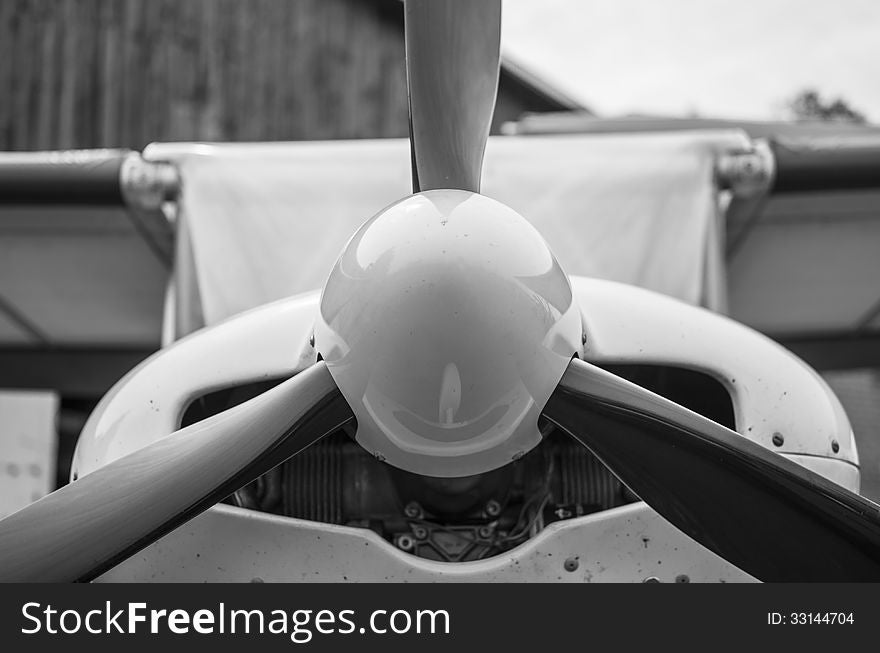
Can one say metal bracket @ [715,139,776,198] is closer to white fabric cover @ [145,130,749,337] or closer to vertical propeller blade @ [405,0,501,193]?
white fabric cover @ [145,130,749,337]

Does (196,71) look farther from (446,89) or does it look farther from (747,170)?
(446,89)

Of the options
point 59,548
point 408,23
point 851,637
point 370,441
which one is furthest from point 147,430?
point 851,637

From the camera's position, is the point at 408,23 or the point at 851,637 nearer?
the point at 851,637

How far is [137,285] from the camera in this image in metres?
3.48

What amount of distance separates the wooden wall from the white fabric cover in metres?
5.18

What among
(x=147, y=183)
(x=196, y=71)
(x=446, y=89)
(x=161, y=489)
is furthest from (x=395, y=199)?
(x=196, y=71)

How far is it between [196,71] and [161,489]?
23.0ft

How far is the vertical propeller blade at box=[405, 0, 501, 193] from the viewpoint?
1.44 m

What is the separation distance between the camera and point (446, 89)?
58.6 inches

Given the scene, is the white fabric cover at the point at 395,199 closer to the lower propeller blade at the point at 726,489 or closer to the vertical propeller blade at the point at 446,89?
the vertical propeller blade at the point at 446,89

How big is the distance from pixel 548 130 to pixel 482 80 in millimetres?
2177

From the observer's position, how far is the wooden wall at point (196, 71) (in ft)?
24.1

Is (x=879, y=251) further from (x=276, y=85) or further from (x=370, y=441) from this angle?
(x=276, y=85)

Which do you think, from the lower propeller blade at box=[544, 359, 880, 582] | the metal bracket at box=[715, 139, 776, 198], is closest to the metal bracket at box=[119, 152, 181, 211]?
the metal bracket at box=[715, 139, 776, 198]
